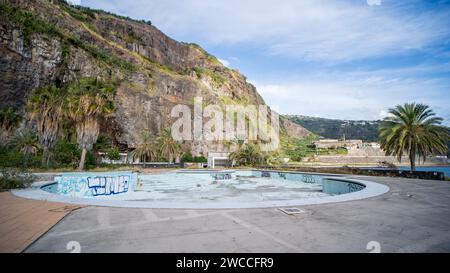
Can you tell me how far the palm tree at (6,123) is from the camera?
115ft

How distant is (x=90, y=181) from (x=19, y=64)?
42865mm

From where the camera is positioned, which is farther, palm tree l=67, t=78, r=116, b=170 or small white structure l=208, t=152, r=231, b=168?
small white structure l=208, t=152, r=231, b=168

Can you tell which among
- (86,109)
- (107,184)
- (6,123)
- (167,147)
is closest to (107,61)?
(167,147)

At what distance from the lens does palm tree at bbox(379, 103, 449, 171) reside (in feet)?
75.6

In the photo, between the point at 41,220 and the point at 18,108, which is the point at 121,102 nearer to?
the point at 18,108

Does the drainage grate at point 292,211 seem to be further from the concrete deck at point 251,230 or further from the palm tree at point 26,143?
the palm tree at point 26,143

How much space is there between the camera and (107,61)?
225 feet

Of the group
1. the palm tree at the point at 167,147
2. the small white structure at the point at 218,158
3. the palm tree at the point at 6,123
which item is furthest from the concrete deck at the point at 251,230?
the small white structure at the point at 218,158

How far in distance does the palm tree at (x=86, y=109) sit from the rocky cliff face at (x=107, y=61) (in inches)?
837

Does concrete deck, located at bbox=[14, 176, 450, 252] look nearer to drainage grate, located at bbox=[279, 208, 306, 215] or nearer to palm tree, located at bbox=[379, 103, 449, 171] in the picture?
drainage grate, located at bbox=[279, 208, 306, 215]

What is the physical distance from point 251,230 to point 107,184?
15.2 metres

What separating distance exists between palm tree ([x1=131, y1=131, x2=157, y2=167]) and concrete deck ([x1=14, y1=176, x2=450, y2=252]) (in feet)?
165

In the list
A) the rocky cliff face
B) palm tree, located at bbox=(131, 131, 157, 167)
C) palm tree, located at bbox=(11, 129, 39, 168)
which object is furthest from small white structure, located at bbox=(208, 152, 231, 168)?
palm tree, located at bbox=(11, 129, 39, 168)
